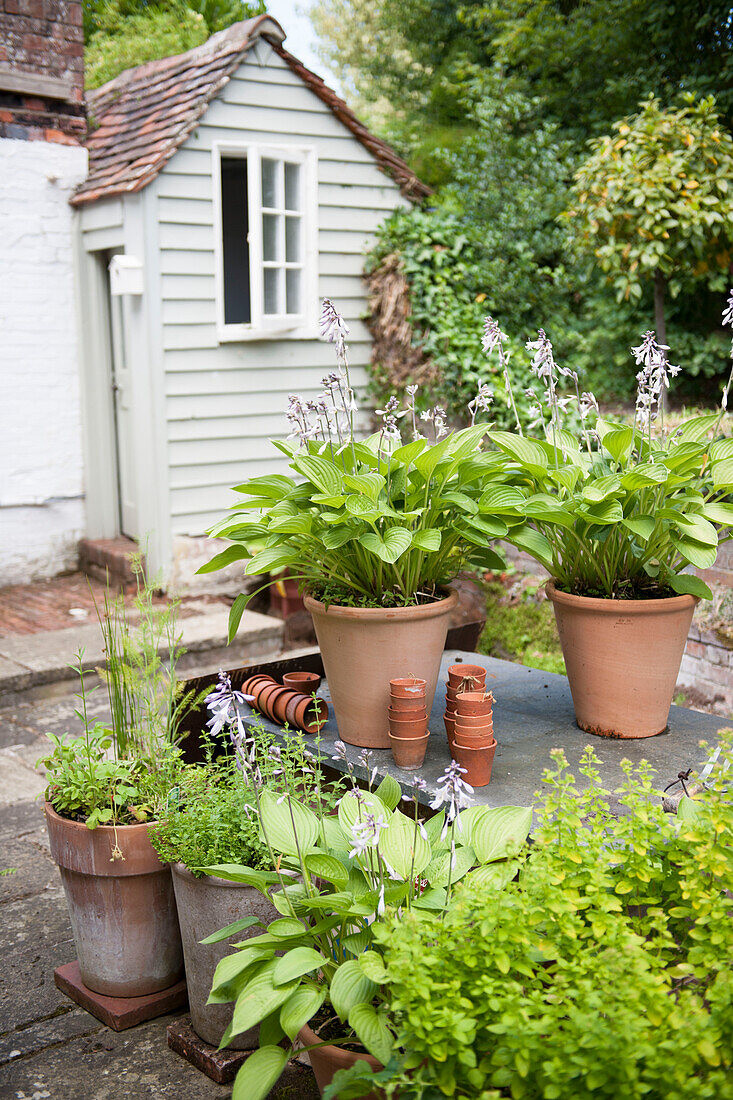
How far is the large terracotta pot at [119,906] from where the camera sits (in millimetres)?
2238

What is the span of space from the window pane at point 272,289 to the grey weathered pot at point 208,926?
4.95 metres

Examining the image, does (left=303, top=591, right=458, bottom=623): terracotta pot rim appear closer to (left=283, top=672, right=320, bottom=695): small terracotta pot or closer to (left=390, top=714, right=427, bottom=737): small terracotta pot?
(left=390, top=714, right=427, bottom=737): small terracotta pot

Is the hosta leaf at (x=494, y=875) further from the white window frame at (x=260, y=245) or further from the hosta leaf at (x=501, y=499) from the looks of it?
the white window frame at (x=260, y=245)

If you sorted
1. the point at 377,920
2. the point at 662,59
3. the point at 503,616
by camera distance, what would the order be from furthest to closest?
1. the point at 662,59
2. the point at 503,616
3. the point at 377,920

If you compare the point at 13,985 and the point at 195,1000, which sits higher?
the point at 195,1000

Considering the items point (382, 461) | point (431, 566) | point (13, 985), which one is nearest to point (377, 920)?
point (431, 566)

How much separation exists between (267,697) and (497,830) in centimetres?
97

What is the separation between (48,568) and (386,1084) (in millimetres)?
5792

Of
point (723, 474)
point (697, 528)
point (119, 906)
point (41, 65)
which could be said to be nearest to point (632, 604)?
point (697, 528)

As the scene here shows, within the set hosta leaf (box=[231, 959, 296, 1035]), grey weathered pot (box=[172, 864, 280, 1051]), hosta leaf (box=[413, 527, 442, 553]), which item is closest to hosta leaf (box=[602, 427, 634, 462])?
hosta leaf (box=[413, 527, 442, 553])

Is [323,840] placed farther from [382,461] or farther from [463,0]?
[463,0]

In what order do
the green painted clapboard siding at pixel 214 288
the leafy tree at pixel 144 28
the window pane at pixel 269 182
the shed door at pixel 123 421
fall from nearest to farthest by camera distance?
the green painted clapboard siding at pixel 214 288, the window pane at pixel 269 182, the shed door at pixel 123 421, the leafy tree at pixel 144 28

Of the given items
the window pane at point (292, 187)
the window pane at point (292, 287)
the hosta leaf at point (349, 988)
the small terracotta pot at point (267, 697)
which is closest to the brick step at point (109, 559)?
the window pane at point (292, 287)

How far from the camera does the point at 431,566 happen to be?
8.07 feet
